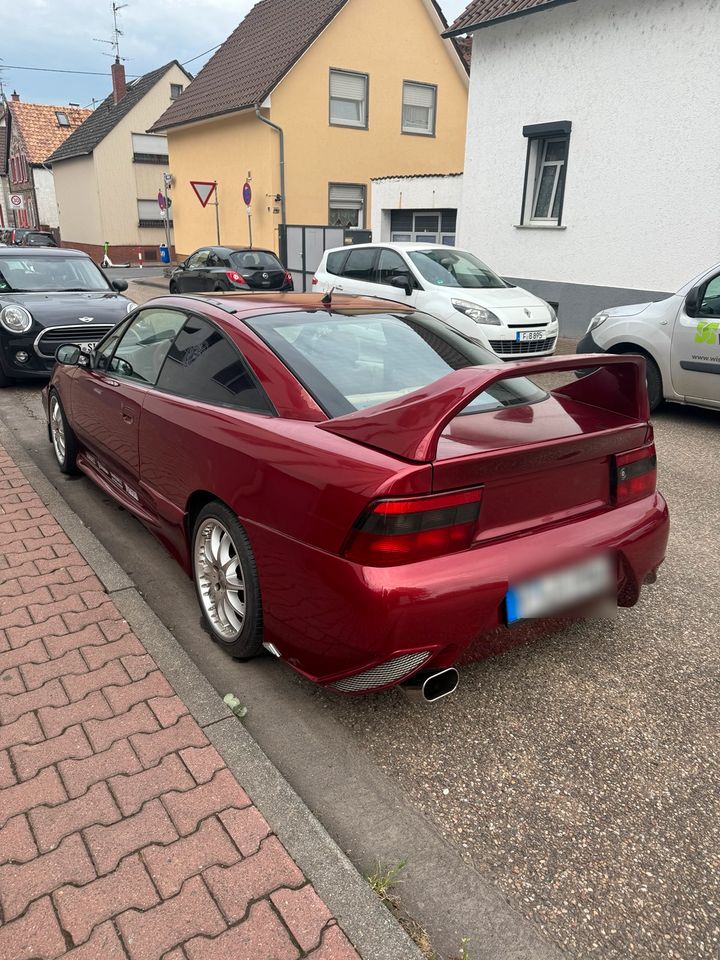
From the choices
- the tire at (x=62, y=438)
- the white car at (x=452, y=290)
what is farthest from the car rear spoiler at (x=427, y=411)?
the white car at (x=452, y=290)

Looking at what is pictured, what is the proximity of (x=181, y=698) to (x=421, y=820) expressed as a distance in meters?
1.03

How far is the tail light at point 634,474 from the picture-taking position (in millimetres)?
2873

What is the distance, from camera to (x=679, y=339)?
7113 millimetres

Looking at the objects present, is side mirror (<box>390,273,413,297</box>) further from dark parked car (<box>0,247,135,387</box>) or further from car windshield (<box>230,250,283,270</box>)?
car windshield (<box>230,250,283,270</box>)

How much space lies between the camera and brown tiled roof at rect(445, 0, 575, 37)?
12.4 metres

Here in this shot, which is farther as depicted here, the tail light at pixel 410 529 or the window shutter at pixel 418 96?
the window shutter at pixel 418 96

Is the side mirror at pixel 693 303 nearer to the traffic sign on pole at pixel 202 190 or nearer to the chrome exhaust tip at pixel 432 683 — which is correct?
the chrome exhaust tip at pixel 432 683

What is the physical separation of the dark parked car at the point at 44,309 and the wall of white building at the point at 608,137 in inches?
310

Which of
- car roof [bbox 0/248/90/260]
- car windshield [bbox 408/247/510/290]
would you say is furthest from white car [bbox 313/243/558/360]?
car roof [bbox 0/248/90/260]

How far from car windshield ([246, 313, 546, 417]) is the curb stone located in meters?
1.22

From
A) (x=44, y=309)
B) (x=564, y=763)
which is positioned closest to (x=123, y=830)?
(x=564, y=763)

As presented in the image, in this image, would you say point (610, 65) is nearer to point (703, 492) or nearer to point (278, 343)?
point (703, 492)

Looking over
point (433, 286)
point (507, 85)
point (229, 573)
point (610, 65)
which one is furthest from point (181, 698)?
point (507, 85)

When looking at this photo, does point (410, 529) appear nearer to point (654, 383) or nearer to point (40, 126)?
point (654, 383)
